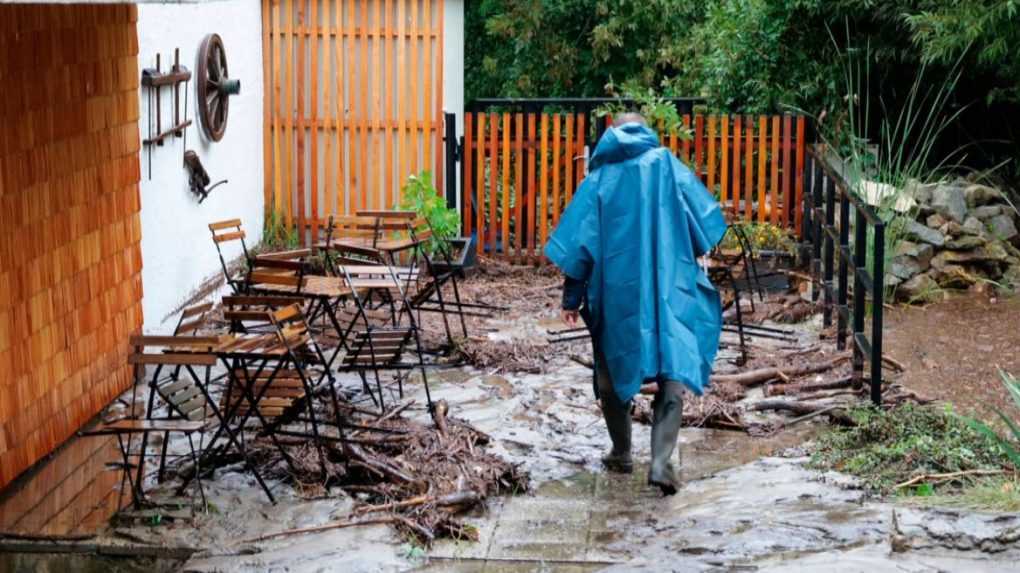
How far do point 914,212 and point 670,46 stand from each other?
9.96 m

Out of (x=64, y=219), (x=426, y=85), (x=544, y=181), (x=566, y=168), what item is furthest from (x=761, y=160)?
(x=64, y=219)

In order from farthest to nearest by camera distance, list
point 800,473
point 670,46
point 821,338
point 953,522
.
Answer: point 670,46, point 821,338, point 800,473, point 953,522

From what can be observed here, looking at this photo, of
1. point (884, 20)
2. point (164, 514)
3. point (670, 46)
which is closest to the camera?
point (164, 514)

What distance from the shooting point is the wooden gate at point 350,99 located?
14.1m

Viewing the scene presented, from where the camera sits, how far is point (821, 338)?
35.6 ft

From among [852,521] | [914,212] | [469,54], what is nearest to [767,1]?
[914,212]

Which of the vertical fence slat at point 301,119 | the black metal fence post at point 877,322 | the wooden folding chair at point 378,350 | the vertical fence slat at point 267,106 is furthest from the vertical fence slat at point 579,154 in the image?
the black metal fence post at point 877,322

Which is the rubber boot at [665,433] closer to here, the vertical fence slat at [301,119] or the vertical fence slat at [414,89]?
the vertical fence slat at [414,89]

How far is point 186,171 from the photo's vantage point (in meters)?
11.2

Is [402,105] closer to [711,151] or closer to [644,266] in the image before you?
[711,151]

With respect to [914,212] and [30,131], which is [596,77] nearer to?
[914,212]

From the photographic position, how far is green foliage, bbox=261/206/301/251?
14070 mm

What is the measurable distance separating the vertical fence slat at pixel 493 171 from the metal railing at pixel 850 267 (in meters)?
2.75

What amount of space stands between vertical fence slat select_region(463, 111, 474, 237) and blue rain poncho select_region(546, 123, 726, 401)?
664cm
